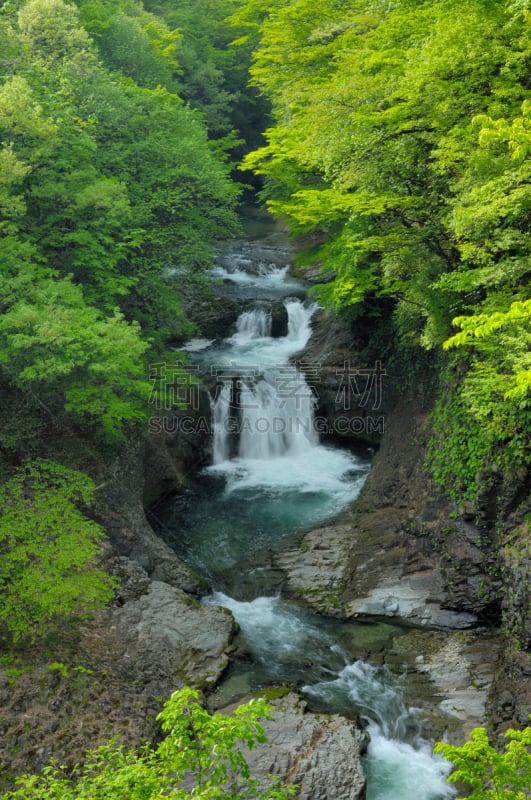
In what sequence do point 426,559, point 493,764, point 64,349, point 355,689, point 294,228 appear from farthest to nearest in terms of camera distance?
point 294,228 → point 426,559 → point 64,349 → point 355,689 → point 493,764

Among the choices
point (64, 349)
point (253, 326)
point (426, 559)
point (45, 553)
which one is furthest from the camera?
point (253, 326)

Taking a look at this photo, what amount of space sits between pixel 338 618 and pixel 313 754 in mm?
3458

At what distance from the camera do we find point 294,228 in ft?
56.1

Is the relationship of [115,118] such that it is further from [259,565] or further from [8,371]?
[259,565]

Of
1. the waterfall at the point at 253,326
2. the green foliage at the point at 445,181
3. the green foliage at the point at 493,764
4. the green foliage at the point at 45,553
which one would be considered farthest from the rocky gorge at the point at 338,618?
the waterfall at the point at 253,326

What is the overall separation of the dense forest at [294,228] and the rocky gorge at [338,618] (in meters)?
0.72

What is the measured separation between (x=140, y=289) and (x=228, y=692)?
31.2ft

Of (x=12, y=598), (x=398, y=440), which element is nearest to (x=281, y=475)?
(x=398, y=440)

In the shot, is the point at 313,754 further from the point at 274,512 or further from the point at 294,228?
the point at 294,228

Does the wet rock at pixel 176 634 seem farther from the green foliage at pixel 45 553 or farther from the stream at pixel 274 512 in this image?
the green foliage at pixel 45 553

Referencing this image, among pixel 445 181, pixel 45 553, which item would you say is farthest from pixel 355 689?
pixel 445 181

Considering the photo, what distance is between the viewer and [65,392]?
10.9 m

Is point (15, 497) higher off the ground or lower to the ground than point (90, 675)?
higher

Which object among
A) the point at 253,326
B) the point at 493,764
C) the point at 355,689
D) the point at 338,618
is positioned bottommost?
the point at 355,689
